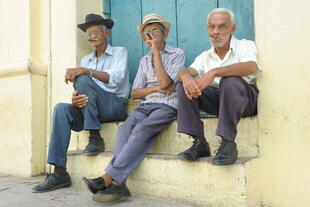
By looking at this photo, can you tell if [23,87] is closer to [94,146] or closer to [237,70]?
[94,146]

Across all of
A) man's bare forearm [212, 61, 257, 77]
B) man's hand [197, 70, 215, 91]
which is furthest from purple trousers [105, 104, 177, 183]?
man's bare forearm [212, 61, 257, 77]

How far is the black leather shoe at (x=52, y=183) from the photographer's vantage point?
3344 mm

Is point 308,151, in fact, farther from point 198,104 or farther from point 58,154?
point 58,154

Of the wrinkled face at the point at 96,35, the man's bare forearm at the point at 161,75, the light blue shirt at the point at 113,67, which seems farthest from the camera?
the wrinkled face at the point at 96,35

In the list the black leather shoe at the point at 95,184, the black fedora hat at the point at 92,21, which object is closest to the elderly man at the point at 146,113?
the black leather shoe at the point at 95,184

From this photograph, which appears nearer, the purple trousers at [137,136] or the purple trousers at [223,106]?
the purple trousers at [223,106]

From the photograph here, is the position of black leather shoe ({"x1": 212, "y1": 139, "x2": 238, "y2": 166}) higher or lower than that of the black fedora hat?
lower

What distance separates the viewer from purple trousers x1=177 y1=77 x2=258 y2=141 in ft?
8.03

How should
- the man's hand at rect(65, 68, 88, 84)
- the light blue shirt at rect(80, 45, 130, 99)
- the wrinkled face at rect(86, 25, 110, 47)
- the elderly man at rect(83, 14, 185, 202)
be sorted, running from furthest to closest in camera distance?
the wrinkled face at rect(86, 25, 110, 47) < the light blue shirt at rect(80, 45, 130, 99) < the man's hand at rect(65, 68, 88, 84) < the elderly man at rect(83, 14, 185, 202)

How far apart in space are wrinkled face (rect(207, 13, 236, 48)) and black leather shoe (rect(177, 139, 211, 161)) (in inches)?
30.2

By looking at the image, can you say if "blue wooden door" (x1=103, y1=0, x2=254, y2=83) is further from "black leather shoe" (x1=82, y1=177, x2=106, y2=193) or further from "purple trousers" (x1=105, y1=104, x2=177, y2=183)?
"black leather shoe" (x1=82, y1=177, x2=106, y2=193)

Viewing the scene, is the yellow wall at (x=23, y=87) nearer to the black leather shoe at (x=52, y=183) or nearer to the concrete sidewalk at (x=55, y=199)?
the concrete sidewalk at (x=55, y=199)

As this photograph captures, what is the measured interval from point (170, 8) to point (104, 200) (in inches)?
83.7

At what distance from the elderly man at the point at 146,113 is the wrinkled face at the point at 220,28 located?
1.81 ft
